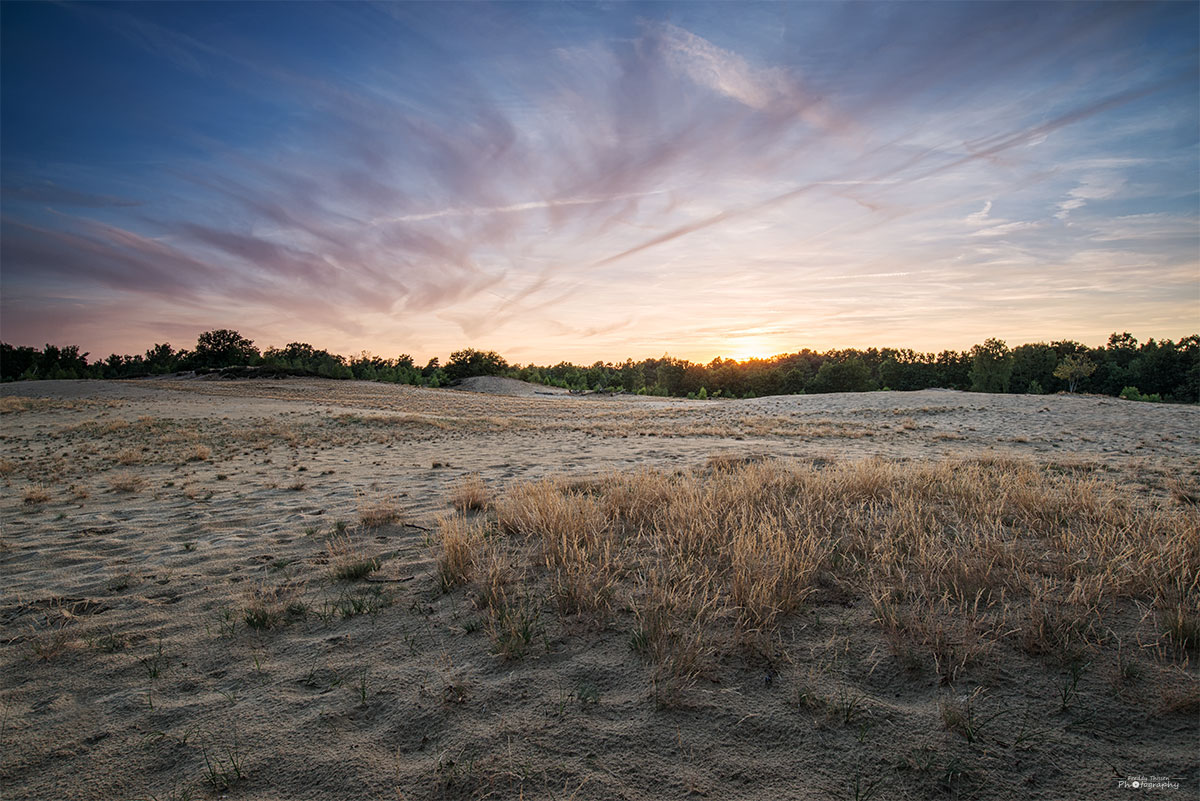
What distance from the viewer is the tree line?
69312 mm

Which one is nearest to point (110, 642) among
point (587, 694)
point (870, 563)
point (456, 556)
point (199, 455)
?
Result: point (456, 556)

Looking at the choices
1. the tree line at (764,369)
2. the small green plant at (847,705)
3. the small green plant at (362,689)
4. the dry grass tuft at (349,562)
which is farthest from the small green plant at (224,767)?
the tree line at (764,369)

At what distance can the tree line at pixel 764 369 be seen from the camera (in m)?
69.3

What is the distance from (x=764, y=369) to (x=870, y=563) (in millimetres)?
96589

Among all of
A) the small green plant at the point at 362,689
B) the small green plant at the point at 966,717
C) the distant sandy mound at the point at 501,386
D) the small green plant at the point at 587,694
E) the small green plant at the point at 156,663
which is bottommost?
the small green plant at the point at 156,663

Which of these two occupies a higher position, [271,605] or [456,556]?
[456,556]

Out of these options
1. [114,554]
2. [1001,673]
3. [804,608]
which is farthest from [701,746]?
[114,554]

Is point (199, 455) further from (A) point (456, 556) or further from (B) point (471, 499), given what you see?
(A) point (456, 556)

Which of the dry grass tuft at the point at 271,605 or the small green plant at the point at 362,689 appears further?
the dry grass tuft at the point at 271,605

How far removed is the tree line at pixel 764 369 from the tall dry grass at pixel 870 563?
64994 millimetres

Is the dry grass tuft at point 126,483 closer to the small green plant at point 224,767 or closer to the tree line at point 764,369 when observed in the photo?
the small green plant at point 224,767

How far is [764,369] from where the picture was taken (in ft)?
315

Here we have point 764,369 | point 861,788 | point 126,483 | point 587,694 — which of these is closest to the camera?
point 861,788

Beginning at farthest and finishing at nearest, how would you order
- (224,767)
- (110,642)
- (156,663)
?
(110,642), (156,663), (224,767)
